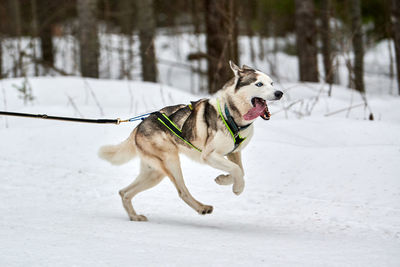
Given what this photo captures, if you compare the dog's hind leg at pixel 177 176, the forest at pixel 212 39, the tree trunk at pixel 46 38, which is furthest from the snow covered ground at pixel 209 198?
the tree trunk at pixel 46 38

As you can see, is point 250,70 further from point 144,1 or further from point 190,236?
point 144,1

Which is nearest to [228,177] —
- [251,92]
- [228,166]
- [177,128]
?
[228,166]

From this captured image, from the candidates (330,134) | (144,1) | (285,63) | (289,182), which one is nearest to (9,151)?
(289,182)

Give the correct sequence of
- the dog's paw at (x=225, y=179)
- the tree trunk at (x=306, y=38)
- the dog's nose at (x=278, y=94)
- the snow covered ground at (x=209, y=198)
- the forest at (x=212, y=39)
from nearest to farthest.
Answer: the snow covered ground at (x=209, y=198)
the dog's nose at (x=278, y=94)
the dog's paw at (x=225, y=179)
the forest at (x=212, y=39)
the tree trunk at (x=306, y=38)

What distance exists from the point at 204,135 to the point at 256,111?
1.59 ft

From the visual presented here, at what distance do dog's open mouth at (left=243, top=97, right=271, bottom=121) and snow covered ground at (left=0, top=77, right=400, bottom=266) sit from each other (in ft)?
2.82

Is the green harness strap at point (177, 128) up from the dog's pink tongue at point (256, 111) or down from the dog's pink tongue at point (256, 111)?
down

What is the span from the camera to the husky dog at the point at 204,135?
367 cm

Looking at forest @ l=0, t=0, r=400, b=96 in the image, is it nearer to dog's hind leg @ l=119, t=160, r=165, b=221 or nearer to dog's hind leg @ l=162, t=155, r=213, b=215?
dog's hind leg @ l=119, t=160, r=165, b=221

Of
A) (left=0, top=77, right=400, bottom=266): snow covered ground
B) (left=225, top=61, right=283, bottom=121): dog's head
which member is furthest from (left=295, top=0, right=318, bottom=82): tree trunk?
(left=225, top=61, right=283, bottom=121): dog's head

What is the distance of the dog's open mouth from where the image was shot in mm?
3600

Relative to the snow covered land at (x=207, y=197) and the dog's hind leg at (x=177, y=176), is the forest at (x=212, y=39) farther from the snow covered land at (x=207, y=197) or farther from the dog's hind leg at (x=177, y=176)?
the dog's hind leg at (x=177, y=176)

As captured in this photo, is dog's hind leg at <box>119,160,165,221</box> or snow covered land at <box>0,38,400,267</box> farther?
dog's hind leg at <box>119,160,165,221</box>

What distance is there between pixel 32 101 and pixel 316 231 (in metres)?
5.99
